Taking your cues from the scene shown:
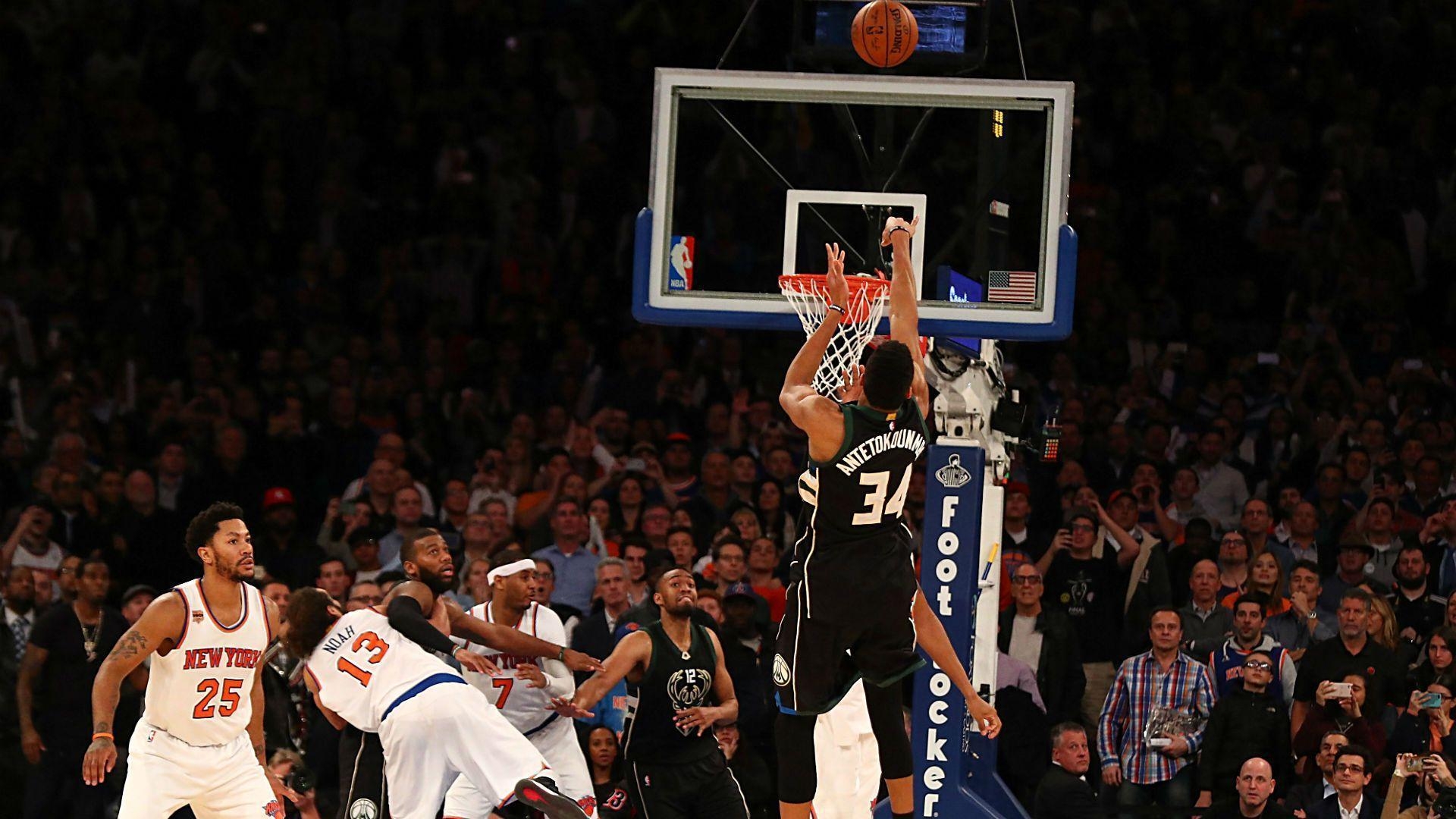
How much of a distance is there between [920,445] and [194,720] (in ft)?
12.3

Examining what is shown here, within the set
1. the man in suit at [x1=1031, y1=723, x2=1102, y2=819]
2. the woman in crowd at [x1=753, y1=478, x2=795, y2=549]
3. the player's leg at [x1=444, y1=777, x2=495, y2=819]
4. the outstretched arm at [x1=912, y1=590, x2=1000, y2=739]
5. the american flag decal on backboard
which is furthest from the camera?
the woman in crowd at [x1=753, y1=478, x2=795, y2=549]

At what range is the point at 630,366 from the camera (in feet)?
56.0

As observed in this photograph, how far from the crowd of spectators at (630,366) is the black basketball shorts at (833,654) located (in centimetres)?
392

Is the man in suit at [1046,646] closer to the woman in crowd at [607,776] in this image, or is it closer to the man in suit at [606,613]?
the man in suit at [606,613]

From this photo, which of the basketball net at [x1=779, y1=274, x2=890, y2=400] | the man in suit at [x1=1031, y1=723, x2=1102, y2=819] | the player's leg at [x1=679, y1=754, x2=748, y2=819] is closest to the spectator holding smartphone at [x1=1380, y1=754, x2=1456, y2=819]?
the man in suit at [x1=1031, y1=723, x2=1102, y2=819]

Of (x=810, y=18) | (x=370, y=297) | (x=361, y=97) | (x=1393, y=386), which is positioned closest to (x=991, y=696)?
(x=810, y=18)

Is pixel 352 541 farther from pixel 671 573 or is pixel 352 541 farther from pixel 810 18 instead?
pixel 810 18

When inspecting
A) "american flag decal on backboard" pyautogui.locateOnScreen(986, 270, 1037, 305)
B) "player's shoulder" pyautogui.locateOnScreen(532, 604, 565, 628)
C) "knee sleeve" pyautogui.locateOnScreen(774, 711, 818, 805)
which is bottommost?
"knee sleeve" pyautogui.locateOnScreen(774, 711, 818, 805)

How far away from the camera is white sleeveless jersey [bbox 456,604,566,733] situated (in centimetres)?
1133

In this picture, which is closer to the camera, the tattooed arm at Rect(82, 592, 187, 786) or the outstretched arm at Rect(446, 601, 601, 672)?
the tattooed arm at Rect(82, 592, 187, 786)

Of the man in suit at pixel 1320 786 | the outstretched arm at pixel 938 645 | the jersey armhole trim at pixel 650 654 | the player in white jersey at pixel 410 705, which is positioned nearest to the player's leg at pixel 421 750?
the player in white jersey at pixel 410 705

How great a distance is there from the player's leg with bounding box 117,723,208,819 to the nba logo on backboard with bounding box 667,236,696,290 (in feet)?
11.1

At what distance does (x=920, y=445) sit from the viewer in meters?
8.53

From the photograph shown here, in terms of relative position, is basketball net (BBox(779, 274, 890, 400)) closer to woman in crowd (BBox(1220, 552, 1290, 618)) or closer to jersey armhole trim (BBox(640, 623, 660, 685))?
jersey armhole trim (BBox(640, 623, 660, 685))
